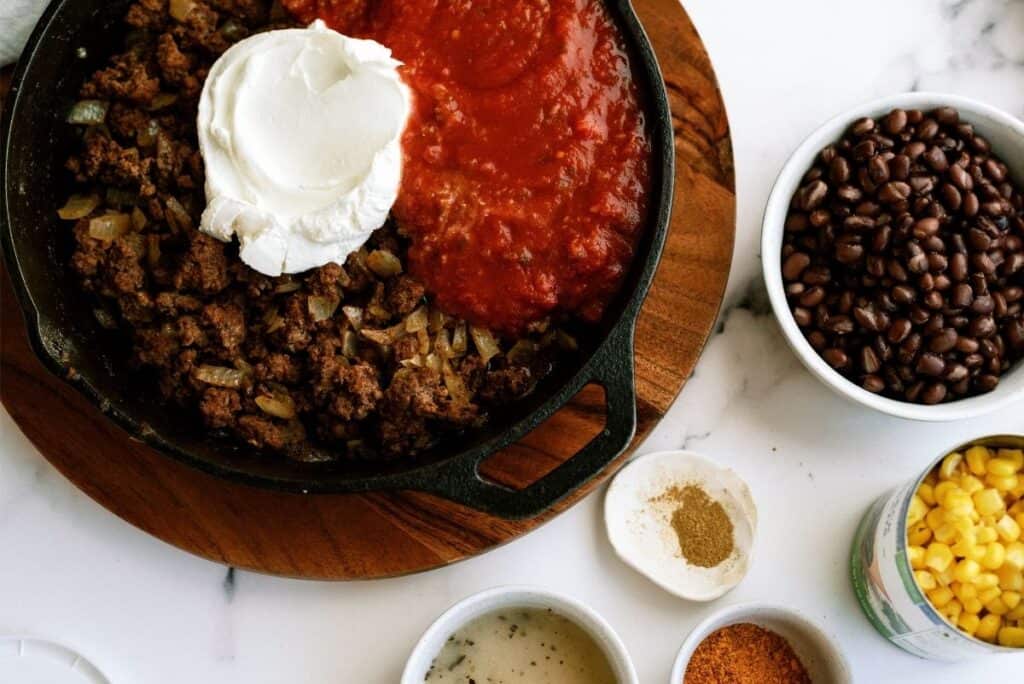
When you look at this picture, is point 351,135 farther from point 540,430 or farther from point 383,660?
point 383,660

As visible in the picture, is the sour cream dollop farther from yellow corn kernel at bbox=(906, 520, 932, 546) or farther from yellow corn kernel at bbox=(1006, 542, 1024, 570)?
yellow corn kernel at bbox=(1006, 542, 1024, 570)

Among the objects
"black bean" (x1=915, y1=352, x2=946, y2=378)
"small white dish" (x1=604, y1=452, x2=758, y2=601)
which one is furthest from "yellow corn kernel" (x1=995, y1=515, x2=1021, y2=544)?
"small white dish" (x1=604, y1=452, x2=758, y2=601)

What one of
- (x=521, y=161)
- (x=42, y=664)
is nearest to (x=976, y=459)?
(x=521, y=161)

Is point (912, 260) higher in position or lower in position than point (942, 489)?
higher

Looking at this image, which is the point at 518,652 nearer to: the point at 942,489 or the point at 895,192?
the point at 942,489

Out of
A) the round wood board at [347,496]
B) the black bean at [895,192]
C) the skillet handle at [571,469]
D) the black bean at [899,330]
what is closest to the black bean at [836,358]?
the black bean at [899,330]

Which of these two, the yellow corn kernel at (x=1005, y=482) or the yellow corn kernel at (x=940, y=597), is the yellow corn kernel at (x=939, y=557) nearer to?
the yellow corn kernel at (x=940, y=597)
